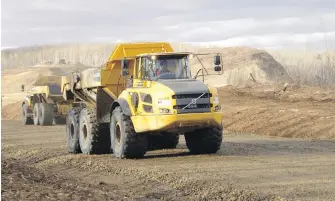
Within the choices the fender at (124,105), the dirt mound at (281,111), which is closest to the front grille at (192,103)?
the fender at (124,105)

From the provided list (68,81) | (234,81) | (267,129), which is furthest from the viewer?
(234,81)

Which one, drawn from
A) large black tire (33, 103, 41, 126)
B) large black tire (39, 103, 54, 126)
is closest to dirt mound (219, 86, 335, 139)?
large black tire (39, 103, 54, 126)

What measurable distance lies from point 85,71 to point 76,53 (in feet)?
367

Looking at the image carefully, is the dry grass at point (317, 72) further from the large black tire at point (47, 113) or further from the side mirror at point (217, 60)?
the side mirror at point (217, 60)

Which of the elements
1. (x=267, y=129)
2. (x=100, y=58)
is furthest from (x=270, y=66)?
(x=267, y=129)

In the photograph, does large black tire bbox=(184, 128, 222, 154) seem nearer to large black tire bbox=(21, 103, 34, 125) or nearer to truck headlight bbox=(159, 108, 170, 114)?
truck headlight bbox=(159, 108, 170, 114)

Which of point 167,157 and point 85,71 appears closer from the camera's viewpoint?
point 167,157

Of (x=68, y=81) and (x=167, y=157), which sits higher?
(x=68, y=81)

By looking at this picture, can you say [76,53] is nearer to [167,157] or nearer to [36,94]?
[36,94]

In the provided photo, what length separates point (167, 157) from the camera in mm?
15828

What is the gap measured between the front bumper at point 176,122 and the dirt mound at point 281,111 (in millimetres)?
8813

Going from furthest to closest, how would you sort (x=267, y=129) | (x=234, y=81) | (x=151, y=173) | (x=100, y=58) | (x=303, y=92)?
Result: 1. (x=100, y=58)
2. (x=234, y=81)
3. (x=303, y=92)
4. (x=267, y=129)
5. (x=151, y=173)

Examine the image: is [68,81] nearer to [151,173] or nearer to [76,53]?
[151,173]

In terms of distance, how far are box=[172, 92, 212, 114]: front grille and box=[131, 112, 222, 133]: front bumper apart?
12cm
